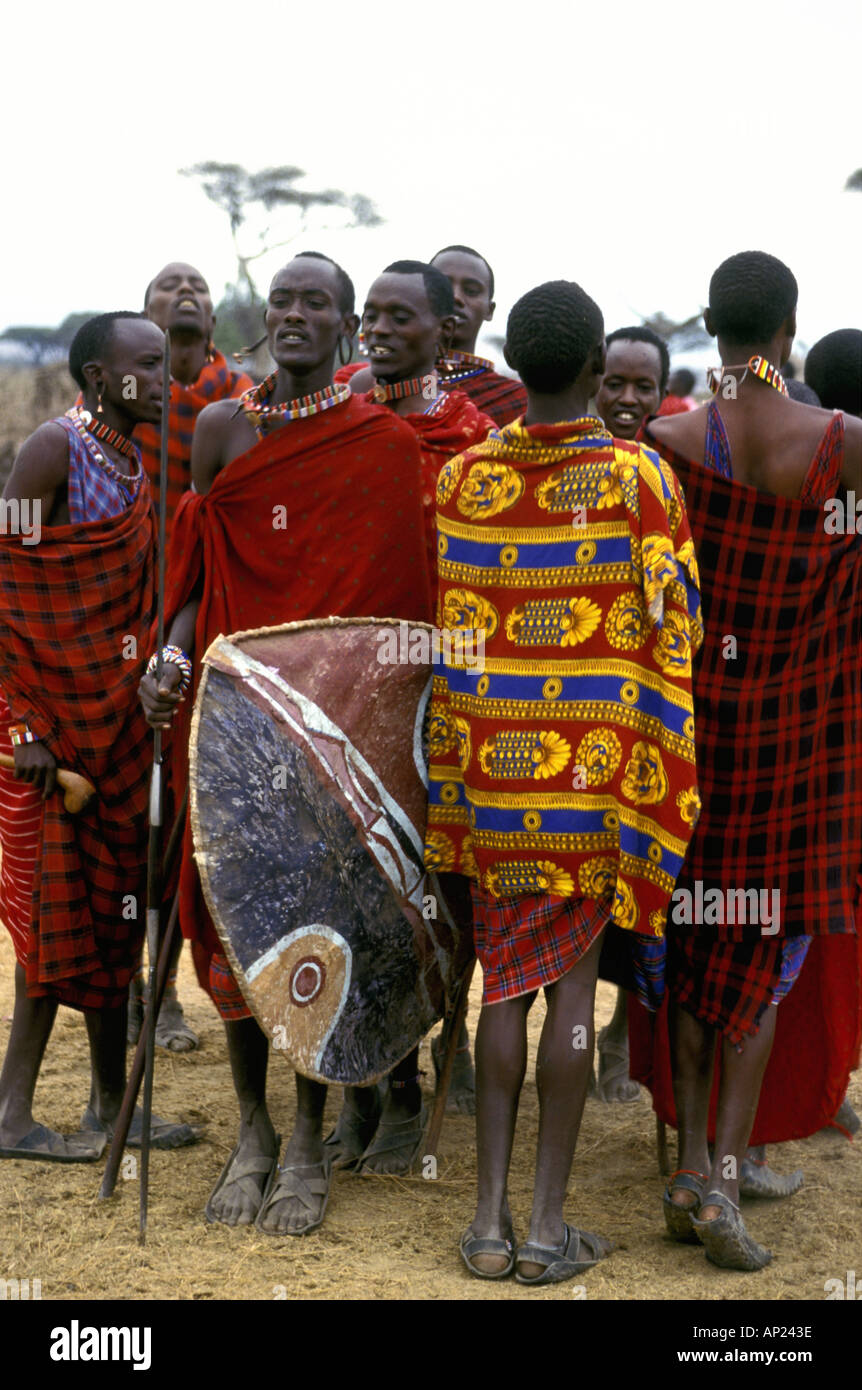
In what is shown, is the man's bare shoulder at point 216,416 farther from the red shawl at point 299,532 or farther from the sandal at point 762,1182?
the sandal at point 762,1182

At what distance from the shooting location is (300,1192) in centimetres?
390

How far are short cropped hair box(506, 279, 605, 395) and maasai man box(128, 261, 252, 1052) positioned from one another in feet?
6.86

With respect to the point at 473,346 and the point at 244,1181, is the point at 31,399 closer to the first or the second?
the point at 473,346

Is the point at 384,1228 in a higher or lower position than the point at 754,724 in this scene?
lower

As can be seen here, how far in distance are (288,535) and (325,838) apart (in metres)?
0.82

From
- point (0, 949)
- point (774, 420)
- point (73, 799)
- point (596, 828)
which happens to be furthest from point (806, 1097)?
point (0, 949)

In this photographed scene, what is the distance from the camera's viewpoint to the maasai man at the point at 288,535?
3.96 metres

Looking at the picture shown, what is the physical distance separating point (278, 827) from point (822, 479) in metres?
1.51

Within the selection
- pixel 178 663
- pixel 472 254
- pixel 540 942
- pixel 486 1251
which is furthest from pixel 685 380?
pixel 486 1251

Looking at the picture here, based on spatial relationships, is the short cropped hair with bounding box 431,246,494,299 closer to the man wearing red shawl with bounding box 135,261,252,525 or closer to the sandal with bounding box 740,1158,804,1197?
the man wearing red shawl with bounding box 135,261,252,525

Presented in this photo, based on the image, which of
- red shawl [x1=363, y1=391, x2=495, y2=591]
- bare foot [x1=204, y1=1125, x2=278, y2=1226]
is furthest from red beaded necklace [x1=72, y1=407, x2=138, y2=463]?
bare foot [x1=204, y1=1125, x2=278, y2=1226]

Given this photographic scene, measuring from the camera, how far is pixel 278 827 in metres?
3.64

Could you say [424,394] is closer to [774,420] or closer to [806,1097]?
[774,420]

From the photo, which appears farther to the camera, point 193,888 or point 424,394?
point 424,394
